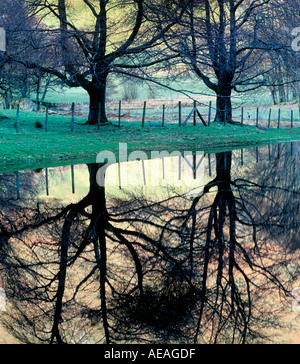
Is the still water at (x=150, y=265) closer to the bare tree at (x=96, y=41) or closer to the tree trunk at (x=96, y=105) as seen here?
the bare tree at (x=96, y=41)

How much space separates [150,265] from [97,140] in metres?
17.8

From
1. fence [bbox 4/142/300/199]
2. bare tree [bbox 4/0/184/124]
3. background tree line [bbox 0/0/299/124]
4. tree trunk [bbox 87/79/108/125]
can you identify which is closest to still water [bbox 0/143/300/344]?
fence [bbox 4/142/300/199]

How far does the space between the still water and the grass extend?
7.11 meters

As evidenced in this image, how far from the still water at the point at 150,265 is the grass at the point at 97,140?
7111mm

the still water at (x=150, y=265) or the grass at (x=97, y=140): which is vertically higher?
the grass at (x=97, y=140)

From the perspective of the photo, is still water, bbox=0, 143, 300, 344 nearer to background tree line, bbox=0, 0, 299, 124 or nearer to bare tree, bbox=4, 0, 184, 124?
background tree line, bbox=0, 0, 299, 124

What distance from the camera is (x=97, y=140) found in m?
24.0

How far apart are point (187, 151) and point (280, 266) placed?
57.2ft

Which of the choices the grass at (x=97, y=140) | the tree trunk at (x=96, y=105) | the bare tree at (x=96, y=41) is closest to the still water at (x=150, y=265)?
the grass at (x=97, y=140)

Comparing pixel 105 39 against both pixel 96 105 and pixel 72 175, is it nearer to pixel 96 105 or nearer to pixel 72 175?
pixel 96 105

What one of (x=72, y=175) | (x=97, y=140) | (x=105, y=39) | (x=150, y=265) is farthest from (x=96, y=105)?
(x=150, y=265)

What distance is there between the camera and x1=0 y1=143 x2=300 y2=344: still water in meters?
4.95

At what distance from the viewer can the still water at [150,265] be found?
4945 mm

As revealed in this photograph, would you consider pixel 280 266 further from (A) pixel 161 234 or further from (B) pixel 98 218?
(B) pixel 98 218
